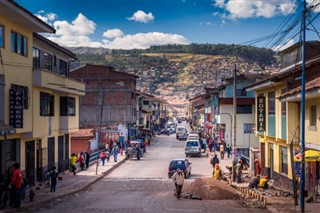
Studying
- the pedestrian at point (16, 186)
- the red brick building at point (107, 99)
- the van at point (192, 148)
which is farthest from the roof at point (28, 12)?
the red brick building at point (107, 99)

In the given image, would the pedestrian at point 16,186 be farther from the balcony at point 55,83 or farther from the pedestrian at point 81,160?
the pedestrian at point 81,160

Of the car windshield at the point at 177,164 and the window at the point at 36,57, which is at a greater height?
the window at the point at 36,57

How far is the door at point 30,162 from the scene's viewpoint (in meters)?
29.0

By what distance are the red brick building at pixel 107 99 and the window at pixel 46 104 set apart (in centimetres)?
4224

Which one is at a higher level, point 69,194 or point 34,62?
point 34,62

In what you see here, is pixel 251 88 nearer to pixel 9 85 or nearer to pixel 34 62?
pixel 34 62

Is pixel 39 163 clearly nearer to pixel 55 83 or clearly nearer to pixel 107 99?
pixel 55 83

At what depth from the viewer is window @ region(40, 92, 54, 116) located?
100 ft

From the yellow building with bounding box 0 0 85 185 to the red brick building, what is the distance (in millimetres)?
36842

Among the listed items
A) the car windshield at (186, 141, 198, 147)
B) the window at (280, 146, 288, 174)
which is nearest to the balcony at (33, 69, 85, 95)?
the window at (280, 146, 288, 174)

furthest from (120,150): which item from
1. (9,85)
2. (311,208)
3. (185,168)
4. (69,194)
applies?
(311,208)

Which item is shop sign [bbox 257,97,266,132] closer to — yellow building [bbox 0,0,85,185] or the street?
the street

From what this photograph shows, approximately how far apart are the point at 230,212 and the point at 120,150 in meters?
42.6

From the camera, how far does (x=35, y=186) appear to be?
30000 millimetres
